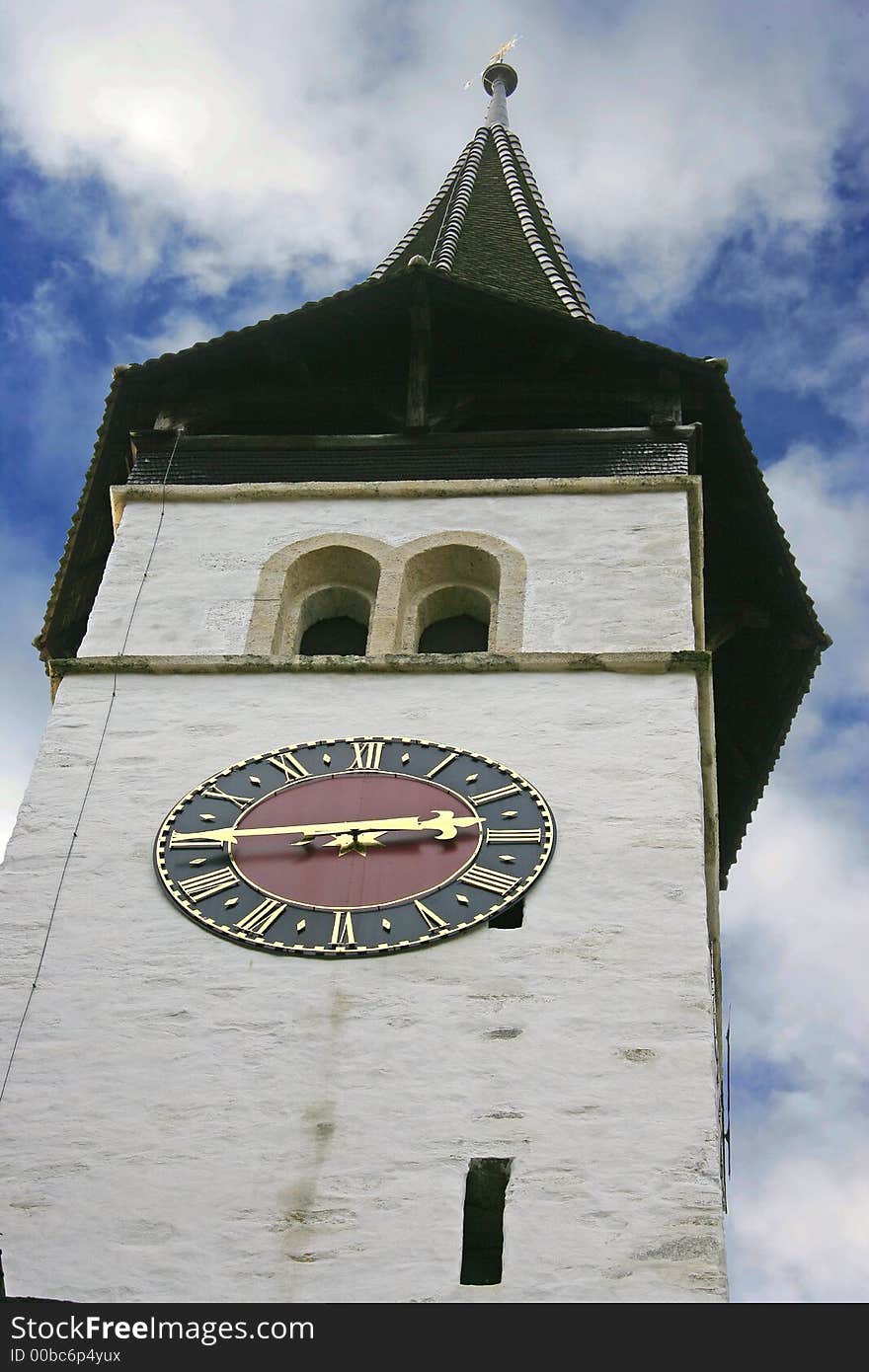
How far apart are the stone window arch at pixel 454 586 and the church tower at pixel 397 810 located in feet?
0.11

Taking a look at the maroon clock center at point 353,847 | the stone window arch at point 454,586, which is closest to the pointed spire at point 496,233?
the stone window arch at point 454,586

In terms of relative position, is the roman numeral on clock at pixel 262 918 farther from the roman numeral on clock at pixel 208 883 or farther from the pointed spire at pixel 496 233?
the pointed spire at pixel 496 233

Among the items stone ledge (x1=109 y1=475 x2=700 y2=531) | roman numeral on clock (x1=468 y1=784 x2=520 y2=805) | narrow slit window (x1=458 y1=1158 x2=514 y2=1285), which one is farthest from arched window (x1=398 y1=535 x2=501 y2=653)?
narrow slit window (x1=458 y1=1158 x2=514 y2=1285)

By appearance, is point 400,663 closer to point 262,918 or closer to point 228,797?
point 228,797

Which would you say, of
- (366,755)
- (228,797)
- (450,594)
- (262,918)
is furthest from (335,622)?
(262,918)

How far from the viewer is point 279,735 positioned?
1652cm

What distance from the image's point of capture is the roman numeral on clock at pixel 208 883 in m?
15.0

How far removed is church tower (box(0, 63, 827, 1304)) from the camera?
41.9 feet

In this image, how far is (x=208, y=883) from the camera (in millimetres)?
15102

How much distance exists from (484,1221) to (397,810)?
341cm
